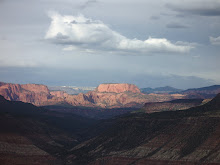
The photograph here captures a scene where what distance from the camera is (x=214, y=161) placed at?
7790 inches
